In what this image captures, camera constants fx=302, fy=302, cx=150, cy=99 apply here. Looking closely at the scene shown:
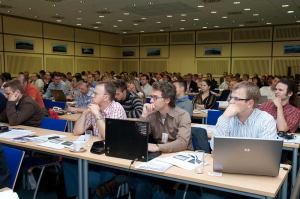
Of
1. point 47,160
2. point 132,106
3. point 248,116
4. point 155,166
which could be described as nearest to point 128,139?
point 155,166

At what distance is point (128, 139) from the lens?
104 inches

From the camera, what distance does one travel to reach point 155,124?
3.17 m

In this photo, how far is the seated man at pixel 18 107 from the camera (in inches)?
163

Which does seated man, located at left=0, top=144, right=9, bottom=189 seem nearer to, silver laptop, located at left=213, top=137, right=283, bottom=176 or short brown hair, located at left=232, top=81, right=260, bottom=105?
silver laptop, located at left=213, top=137, right=283, bottom=176

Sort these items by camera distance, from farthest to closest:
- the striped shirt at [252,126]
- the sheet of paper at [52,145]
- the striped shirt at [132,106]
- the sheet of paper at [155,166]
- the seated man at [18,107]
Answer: the striped shirt at [132,106], the seated man at [18,107], the sheet of paper at [52,145], the striped shirt at [252,126], the sheet of paper at [155,166]

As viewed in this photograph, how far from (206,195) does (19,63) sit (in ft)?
45.4

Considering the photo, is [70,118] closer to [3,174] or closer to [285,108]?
[3,174]

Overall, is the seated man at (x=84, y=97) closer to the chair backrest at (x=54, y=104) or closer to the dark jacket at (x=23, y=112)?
the chair backrest at (x=54, y=104)

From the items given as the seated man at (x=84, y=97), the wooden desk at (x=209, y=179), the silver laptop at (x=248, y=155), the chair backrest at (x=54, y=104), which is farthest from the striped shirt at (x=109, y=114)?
the chair backrest at (x=54, y=104)

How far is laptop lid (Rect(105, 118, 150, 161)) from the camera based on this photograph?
101 inches

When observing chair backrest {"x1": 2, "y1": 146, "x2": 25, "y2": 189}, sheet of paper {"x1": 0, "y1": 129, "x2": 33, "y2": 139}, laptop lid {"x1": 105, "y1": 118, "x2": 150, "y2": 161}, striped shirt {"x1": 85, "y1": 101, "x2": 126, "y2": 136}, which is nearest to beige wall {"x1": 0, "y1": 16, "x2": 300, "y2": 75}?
sheet of paper {"x1": 0, "y1": 129, "x2": 33, "y2": 139}

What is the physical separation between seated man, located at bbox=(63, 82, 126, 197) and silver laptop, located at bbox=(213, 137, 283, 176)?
132 centimetres

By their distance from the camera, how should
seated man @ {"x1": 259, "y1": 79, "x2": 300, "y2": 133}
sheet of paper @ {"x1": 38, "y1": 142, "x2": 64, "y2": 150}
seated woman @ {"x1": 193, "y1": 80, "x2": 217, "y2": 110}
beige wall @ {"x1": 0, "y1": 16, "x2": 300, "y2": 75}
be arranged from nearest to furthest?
sheet of paper @ {"x1": 38, "y1": 142, "x2": 64, "y2": 150} < seated man @ {"x1": 259, "y1": 79, "x2": 300, "y2": 133} < seated woman @ {"x1": 193, "y1": 80, "x2": 217, "y2": 110} < beige wall @ {"x1": 0, "y1": 16, "x2": 300, "y2": 75}

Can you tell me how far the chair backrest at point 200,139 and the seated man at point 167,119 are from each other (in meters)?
0.13
